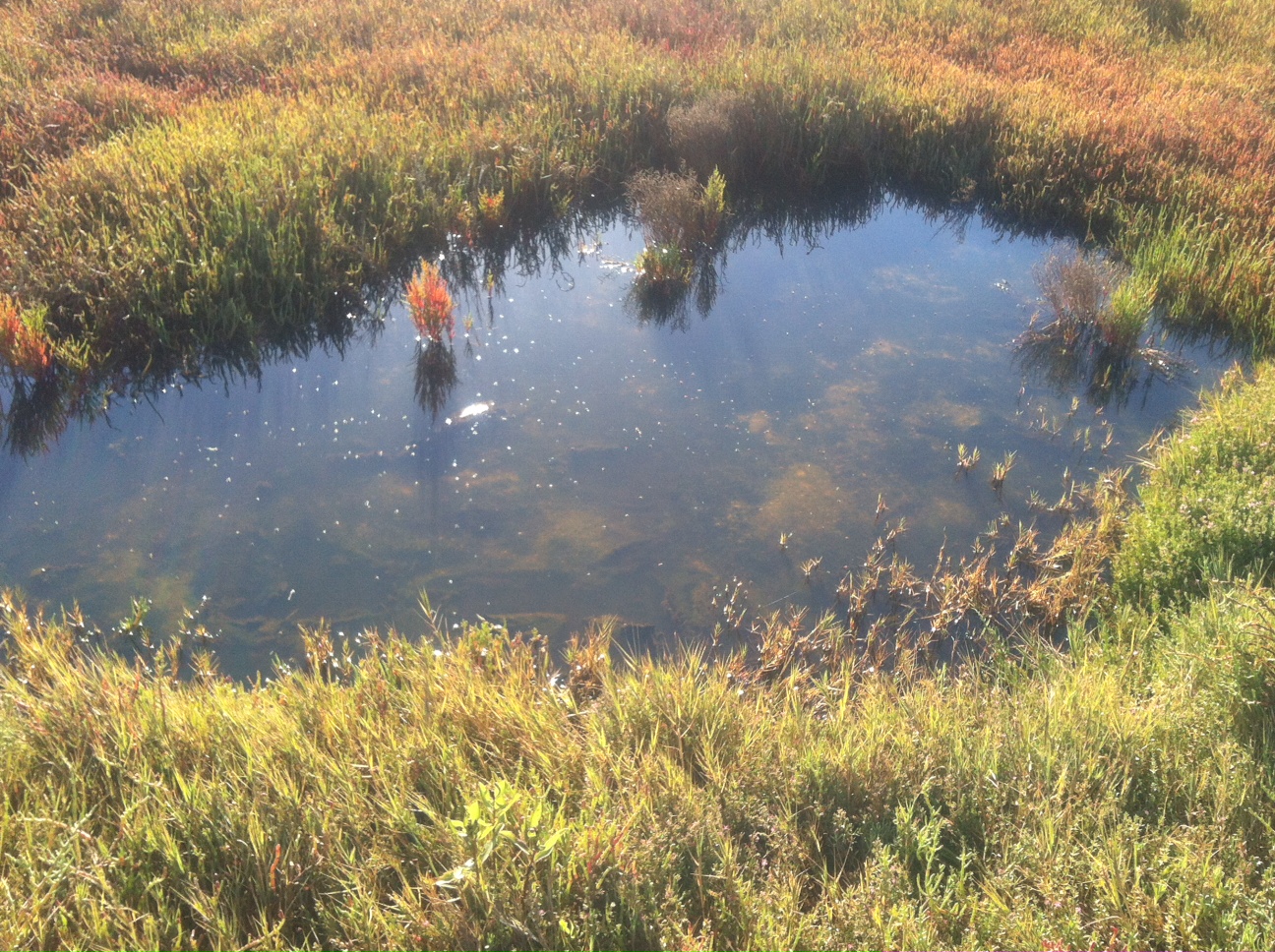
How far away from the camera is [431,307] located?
5535 millimetres

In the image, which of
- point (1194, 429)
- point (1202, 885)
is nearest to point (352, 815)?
point (1202, 885)

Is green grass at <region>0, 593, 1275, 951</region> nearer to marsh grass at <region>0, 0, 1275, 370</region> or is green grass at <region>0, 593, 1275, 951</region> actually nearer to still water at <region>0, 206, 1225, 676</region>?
still water at <region>0, 206, 1225, 676</region>

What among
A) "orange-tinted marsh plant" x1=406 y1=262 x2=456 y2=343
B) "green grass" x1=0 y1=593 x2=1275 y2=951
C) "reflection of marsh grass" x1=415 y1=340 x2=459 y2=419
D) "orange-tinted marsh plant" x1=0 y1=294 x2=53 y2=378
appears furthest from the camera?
"orange-tinted marsh plant" x1=406 y1=262 x2=456 y2=343

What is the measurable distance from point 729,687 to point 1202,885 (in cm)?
173

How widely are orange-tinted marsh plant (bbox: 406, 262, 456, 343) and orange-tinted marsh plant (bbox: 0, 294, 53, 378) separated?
2060mm

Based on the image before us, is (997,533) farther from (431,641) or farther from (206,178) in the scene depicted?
(206,178)

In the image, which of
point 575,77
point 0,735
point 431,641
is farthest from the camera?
point 575,77

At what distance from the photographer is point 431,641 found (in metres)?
3.56

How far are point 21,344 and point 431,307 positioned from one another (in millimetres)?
2247

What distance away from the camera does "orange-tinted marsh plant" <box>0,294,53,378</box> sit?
15.4 feet

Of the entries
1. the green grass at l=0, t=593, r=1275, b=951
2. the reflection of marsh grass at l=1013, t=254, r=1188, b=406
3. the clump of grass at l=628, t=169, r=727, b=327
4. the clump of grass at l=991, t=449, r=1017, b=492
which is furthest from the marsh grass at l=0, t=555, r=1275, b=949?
the clump of grass at l=628, t=169, r=727, b=327

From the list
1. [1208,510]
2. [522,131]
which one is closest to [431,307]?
[522,131]

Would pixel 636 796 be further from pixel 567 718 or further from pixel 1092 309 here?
pixel 1092 309

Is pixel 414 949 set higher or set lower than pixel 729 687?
higher
